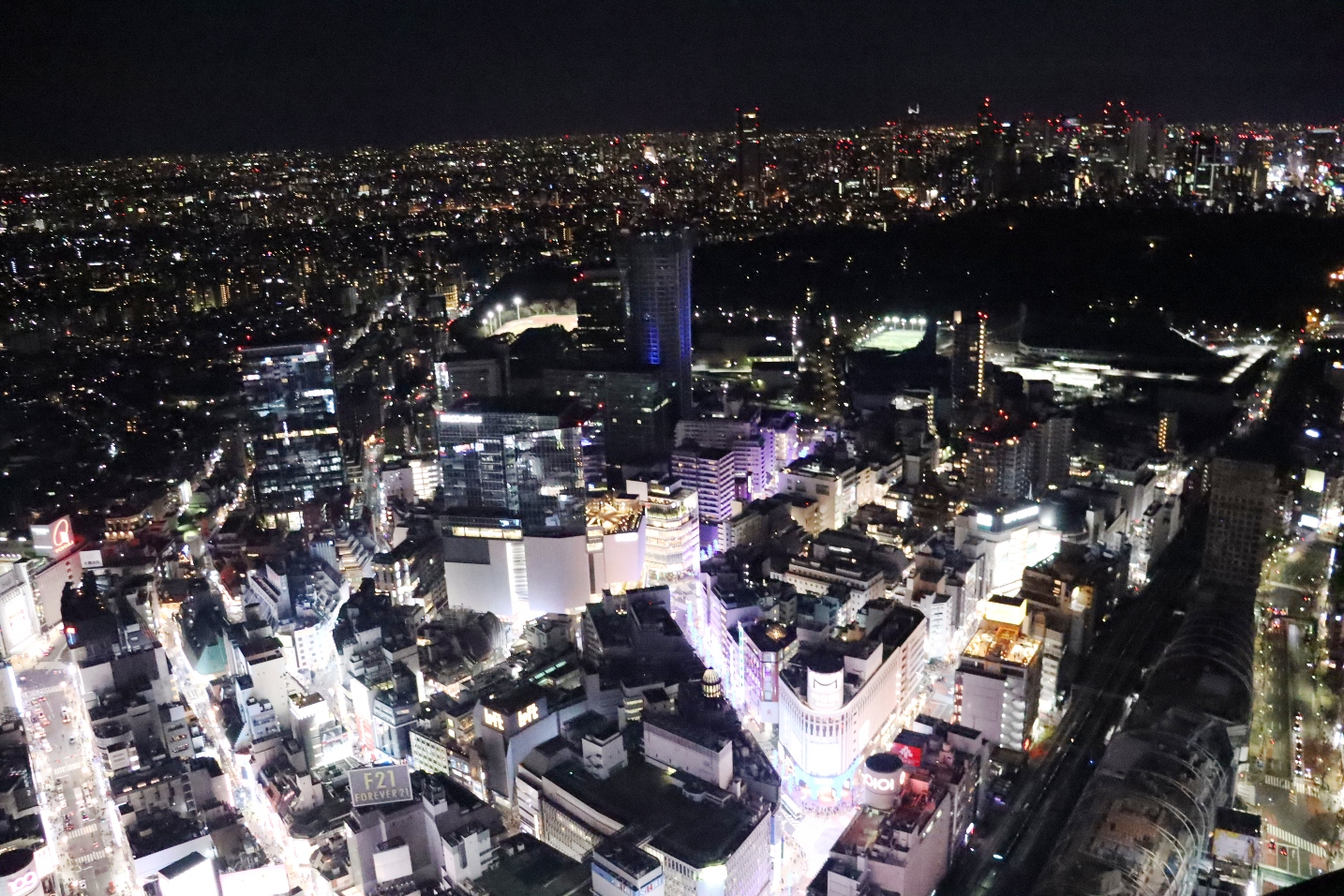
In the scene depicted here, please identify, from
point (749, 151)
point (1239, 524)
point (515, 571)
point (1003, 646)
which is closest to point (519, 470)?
point (515, 571)

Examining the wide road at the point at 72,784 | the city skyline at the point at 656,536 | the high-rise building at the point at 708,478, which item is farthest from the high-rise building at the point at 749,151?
the wide road at the point at 72,784

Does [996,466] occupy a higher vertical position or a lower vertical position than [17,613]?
higher

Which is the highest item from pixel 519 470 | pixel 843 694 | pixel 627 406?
pixel 627 406

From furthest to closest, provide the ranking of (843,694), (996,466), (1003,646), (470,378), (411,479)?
(470,378), (411,479), (996,466), (1003,646), (843,694)

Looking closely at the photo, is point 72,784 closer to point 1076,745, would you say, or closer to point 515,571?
point 515,571

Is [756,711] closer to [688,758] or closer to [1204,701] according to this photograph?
[688,758]

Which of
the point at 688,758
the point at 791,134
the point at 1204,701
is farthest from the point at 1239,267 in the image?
the point at 688,758
